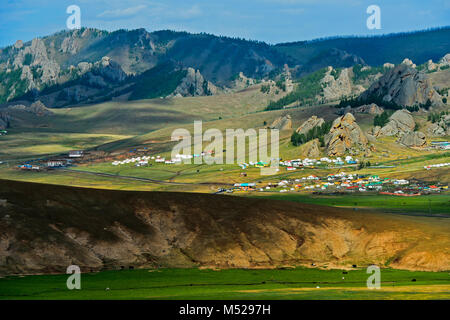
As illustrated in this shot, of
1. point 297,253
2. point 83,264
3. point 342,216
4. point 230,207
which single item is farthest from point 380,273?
point 83,264

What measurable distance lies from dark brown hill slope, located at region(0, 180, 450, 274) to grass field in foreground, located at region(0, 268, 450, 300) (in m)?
6.42

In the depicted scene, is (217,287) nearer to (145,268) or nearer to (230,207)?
(145,268)

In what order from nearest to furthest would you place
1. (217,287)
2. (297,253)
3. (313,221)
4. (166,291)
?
(166,291) → (217,287) → (297,253) → (313,221)

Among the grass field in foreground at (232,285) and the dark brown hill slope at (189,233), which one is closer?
the grass field in foreground at (232,285)

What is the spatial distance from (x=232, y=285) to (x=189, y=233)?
95.3 ft

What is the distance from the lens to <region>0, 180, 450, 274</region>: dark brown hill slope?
4070 inches

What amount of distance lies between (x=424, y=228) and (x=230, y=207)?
1563 inches

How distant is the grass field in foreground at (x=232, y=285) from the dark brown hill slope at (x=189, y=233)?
253 inches

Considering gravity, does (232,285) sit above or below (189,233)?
below

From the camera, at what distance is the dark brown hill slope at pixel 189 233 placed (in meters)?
103

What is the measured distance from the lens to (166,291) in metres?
82.2

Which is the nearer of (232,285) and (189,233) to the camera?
(232,285)

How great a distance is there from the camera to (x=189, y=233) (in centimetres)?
11844

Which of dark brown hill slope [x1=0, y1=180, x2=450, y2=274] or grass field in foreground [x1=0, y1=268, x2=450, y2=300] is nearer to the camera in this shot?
grass field in foreground [x1=0, y1=268, x2=450, y2=300]
